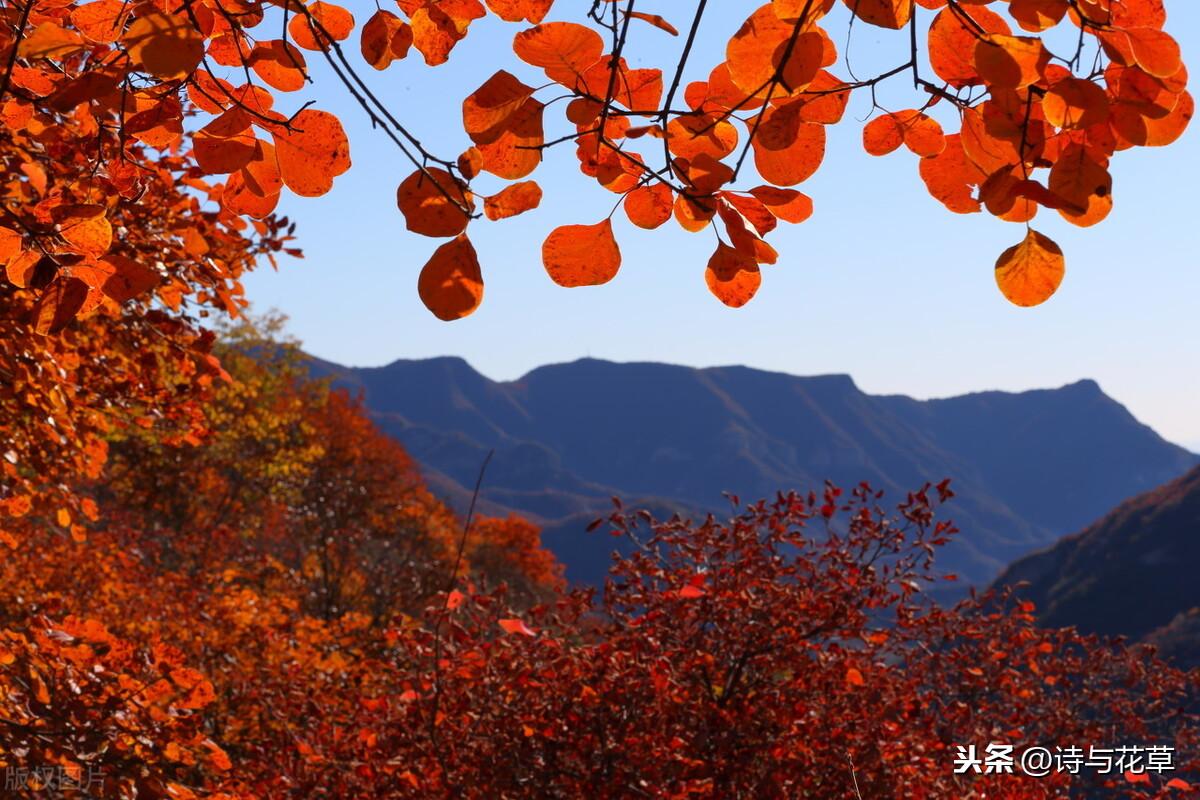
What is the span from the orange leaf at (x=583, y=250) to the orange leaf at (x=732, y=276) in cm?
14

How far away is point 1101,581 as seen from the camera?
69500 millimetres

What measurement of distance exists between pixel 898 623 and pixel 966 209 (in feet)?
14.1

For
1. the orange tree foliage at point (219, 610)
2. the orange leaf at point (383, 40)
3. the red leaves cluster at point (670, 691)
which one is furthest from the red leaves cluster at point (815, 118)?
the red leaves cluster at point (670, 691)

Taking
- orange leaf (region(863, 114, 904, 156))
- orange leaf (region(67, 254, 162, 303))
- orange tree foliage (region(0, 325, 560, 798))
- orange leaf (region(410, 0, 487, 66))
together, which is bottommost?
orange tree foliage (region(0, 325, 560, 798))

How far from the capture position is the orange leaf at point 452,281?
1.11 m

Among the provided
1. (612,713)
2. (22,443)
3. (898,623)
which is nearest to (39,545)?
(22,443)

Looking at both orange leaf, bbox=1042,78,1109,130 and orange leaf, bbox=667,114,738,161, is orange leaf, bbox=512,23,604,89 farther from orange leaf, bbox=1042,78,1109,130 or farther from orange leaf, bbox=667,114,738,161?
orange leaf, bbox=1042,78,1109,130

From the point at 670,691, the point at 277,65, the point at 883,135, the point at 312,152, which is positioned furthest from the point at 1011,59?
the point at 670,691

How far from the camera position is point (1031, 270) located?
106 cm

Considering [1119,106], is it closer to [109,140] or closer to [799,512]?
[109,140]

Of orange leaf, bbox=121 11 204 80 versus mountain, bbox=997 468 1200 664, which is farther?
mountain, bbox=997 468 1200 664

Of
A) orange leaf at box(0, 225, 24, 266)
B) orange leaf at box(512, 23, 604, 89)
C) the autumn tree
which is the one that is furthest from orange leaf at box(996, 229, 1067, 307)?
the autumn tree

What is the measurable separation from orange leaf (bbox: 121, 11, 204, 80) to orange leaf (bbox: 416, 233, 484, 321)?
0.31m

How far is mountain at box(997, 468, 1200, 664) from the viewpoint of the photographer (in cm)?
6594
